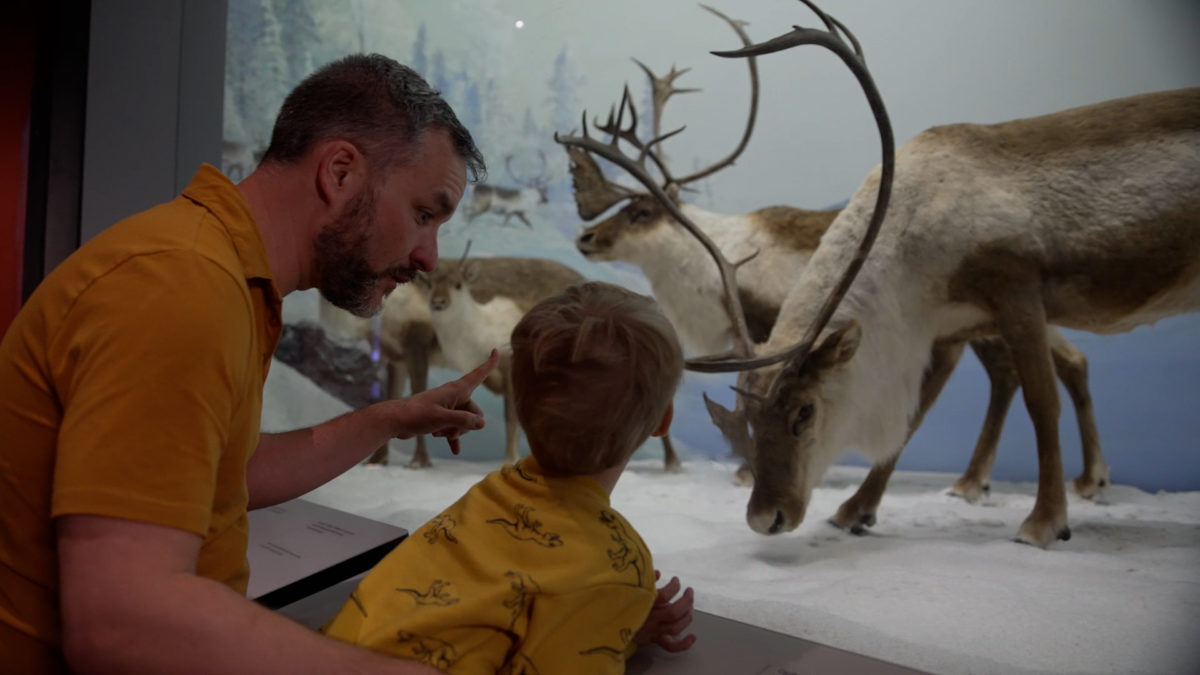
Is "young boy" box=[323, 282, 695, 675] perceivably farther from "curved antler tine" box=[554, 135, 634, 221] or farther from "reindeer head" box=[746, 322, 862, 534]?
"curved antler tine" box=[554, 135, 634, 221]

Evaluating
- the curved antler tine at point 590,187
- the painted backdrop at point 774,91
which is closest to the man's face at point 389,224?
the painted backdrop at point 774,91

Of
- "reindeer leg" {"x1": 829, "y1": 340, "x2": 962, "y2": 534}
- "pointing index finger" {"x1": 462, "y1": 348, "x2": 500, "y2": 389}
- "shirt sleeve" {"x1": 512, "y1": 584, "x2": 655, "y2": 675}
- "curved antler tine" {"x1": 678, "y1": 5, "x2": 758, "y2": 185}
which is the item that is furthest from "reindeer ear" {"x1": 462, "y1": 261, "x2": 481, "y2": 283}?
"shirt sleeve" {"x1": 512, "y1": 584, "x2": 655, "y2": 675}

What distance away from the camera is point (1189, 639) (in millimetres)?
1543

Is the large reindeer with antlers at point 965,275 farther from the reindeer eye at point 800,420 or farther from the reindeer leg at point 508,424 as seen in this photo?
the reindeer leg at point 508,424

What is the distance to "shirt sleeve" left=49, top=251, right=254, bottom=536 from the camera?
2.48 ft

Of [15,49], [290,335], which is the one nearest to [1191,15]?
[15,49]

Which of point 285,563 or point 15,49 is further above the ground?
point 15,49

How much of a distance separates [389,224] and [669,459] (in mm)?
1741

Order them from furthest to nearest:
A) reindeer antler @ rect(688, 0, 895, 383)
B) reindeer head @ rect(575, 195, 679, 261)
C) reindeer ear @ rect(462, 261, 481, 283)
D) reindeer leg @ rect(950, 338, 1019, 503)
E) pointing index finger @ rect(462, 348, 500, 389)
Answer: reindeer ear @ rect(462, 261, 481, 283) → reindeer head @ rect(575, 195, 679, 261) → reindeer leg @ rect(950, 338, 1019, 503) → reindeer antler @ rect(688, 0, 895, 383) → pointing index finger @ rect(462, 348, 500, 389)

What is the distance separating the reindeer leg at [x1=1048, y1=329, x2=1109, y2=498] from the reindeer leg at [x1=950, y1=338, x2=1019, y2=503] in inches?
4.4

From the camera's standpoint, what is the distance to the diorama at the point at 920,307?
171 centimetres

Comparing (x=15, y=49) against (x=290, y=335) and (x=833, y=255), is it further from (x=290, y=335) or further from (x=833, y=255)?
(x=833, y=255)

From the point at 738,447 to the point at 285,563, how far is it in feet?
4.02

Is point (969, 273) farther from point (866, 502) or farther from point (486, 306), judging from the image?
point (486, 306)
